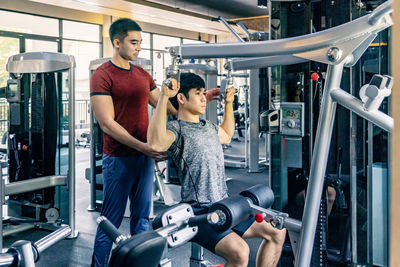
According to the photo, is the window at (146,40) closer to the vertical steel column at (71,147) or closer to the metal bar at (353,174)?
the vertical steel column at (71,147)

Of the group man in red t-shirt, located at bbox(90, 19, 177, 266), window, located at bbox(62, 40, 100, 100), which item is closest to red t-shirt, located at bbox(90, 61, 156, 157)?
man in red t-shirt, located at bbox(90, 19, 177, 266)

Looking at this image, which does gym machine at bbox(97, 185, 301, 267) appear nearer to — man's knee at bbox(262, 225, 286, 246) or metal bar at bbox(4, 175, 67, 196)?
man's knee at bbox(262, 225, 286, 246)

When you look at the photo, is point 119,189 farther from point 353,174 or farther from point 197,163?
point 353,174

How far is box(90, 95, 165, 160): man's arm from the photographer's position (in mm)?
2088

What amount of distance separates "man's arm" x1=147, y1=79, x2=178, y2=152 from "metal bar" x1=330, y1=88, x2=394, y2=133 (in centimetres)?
87

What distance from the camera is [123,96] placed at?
221cm

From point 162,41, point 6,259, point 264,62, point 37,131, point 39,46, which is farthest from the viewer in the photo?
Answer: point 162,41

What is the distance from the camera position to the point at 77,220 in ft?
13.0

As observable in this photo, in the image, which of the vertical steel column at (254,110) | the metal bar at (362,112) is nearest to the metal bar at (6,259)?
the metal bar at (362,112)

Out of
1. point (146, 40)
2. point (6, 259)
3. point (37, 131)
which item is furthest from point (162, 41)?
point (6, 259)

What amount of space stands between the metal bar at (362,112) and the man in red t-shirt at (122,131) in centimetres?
125

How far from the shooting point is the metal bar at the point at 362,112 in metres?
0.92

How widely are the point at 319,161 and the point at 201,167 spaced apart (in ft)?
3.02

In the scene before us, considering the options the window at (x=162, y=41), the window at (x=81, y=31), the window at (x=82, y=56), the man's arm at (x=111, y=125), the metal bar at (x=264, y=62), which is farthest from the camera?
the window at (x=162, y=41)
